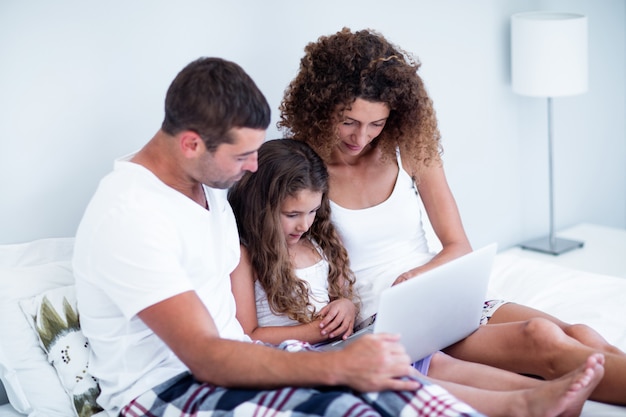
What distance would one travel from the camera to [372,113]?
1822 mm

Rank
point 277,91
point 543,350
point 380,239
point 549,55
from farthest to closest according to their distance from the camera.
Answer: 1. point 549,55
2. point 277,91
3. point 380,239
4. point 543,350

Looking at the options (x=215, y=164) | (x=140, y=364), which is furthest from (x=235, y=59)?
(x=140, y=364)

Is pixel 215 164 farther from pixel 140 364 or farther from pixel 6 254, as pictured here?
pixel 6 254

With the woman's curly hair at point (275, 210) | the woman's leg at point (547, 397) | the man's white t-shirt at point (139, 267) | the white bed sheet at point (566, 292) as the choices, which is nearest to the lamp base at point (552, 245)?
the white bed sheet at point (566, 292)

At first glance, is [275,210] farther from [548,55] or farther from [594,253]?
[594,253]

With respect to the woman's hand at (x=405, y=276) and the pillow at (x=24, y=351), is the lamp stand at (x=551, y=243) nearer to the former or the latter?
the woman's hand at (x=405, y=276)

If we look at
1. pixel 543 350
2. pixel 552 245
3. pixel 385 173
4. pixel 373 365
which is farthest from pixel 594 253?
Answer: pixel 373 365

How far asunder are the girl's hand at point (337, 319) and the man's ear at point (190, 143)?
1.80 feet

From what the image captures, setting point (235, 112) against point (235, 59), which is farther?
point (235, 59)

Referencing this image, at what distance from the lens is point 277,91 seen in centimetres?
215

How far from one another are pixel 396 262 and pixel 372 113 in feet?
1.32

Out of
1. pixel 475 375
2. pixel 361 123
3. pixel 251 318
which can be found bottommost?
pixel 475 375

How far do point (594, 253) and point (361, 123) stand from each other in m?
1.35

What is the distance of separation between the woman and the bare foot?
18 centimetres
